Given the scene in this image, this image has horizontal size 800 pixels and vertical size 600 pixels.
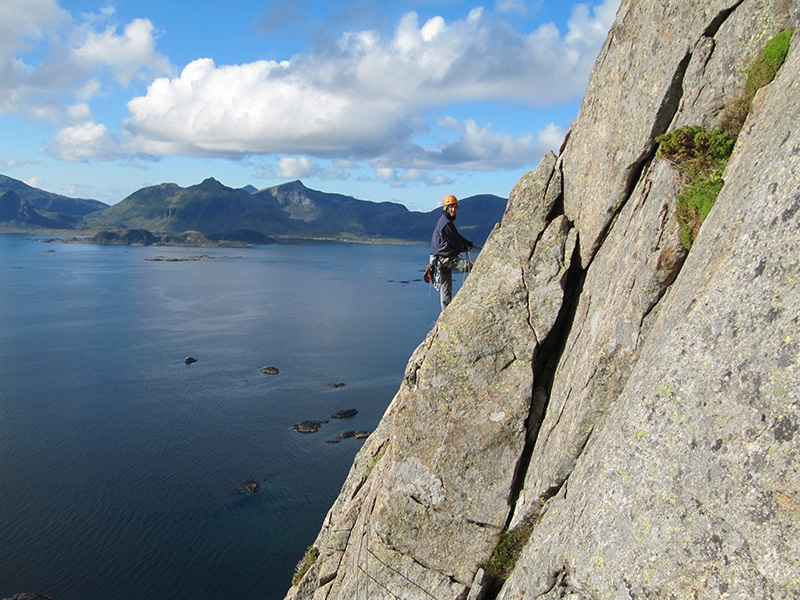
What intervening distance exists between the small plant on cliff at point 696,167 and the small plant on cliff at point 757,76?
0.30 m

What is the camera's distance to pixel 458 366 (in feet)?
46.0

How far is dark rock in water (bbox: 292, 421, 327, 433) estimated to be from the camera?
218ft

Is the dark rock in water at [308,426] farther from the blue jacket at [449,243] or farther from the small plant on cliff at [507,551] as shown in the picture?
the small plant on cliff at [507,551]

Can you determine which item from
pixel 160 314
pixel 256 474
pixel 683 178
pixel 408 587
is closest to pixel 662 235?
A: pixel 683 178

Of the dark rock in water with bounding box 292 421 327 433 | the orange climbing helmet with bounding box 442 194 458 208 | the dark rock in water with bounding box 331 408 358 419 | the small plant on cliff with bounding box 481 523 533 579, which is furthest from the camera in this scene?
the dark rock in water with bounding box 331 408 358 419

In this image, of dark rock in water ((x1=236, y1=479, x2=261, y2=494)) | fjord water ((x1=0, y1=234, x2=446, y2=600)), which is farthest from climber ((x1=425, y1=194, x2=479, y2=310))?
dark rock in water ((x1=236, y1=479, x2=261, y2=494))

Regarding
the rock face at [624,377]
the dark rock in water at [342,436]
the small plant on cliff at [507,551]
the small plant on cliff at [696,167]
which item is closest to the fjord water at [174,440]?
the dark rock in water at [342,436]

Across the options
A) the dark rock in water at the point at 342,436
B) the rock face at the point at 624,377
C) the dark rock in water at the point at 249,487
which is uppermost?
the rock face at the point at 624,377

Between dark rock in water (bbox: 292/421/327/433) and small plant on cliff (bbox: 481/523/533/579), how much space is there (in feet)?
182

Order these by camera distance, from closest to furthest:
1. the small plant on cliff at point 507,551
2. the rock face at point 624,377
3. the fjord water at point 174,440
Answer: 1. the rock face at point 624,377
2. the small plant on cliff at point 507,551
3. the fjord water at point 174,440

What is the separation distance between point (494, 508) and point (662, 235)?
7.00m

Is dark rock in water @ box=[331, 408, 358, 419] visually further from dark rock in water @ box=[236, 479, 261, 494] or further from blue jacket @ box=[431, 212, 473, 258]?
blue jacket @ box=[431, 212, 473, 258]

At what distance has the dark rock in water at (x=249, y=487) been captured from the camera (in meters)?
54.9

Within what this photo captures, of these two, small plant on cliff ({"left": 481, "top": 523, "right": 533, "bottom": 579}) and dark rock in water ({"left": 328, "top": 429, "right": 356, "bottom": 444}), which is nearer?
small plant on cliff ({"left": 481, "top": 523, "right": 533, "bottom": 579})
